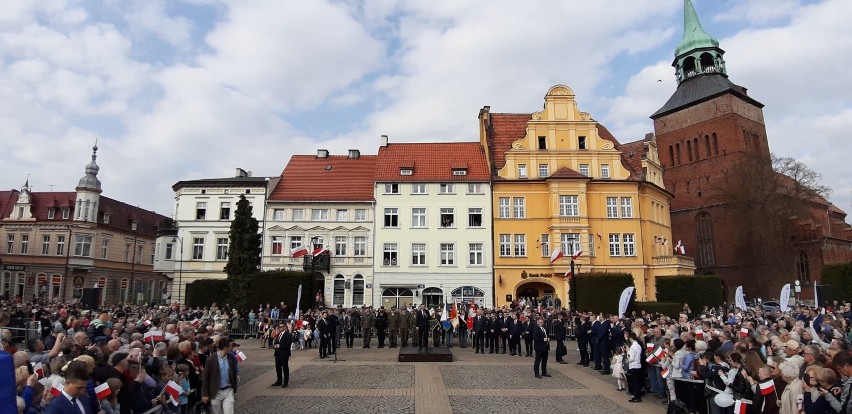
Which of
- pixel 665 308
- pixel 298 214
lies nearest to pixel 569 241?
pixel 665 308

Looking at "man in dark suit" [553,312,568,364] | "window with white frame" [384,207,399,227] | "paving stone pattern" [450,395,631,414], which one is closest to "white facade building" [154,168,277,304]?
"window with white frame" [384,207,399,227]

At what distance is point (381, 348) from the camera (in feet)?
78.4

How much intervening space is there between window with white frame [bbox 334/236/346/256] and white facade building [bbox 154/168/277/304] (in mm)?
6297

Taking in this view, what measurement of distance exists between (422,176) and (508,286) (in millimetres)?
11088

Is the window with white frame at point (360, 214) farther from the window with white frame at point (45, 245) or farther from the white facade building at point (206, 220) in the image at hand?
the window with white frame at point (45, 245)

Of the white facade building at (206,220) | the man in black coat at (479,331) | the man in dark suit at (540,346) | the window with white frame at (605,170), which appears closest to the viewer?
the man in dark suit at (540,346)

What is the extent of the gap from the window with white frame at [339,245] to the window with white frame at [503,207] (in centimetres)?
1261

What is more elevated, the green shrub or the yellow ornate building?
the yellow ornate building

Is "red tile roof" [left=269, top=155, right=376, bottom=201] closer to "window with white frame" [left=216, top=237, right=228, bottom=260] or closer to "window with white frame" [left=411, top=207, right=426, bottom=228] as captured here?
"window with white frame" [left=411, top=207, right=426, bottom=228]

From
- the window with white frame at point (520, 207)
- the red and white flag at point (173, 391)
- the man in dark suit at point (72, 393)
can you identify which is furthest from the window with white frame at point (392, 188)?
the man in dark suit at point (72, 393)

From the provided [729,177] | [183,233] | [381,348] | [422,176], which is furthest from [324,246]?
[729,177]

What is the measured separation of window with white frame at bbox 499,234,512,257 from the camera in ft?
133

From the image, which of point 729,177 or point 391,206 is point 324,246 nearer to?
point 391,206

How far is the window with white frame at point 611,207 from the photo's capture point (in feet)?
135
